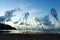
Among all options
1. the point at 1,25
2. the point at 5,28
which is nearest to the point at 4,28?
the point at 5,28

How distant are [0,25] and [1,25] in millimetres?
2455

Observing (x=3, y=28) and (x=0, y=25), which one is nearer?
(x=0, y=25)

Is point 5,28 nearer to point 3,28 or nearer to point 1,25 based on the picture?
point 3,28

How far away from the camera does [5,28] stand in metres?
132

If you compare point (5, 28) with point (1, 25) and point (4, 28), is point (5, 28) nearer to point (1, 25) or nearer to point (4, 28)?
point (4, 28)

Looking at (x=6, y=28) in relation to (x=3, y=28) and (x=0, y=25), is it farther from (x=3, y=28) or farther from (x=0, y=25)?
(x=0, y=25)

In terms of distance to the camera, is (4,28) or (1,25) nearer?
(1,25)

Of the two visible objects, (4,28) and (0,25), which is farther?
(4,28)

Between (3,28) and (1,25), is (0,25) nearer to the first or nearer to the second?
(1,25)

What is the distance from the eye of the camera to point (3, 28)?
132 meters

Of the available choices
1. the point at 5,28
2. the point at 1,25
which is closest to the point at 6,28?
the point at 5,28

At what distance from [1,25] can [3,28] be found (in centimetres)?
945

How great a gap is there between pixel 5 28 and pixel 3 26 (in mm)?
6076

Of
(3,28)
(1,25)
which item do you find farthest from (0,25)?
(3,28)
